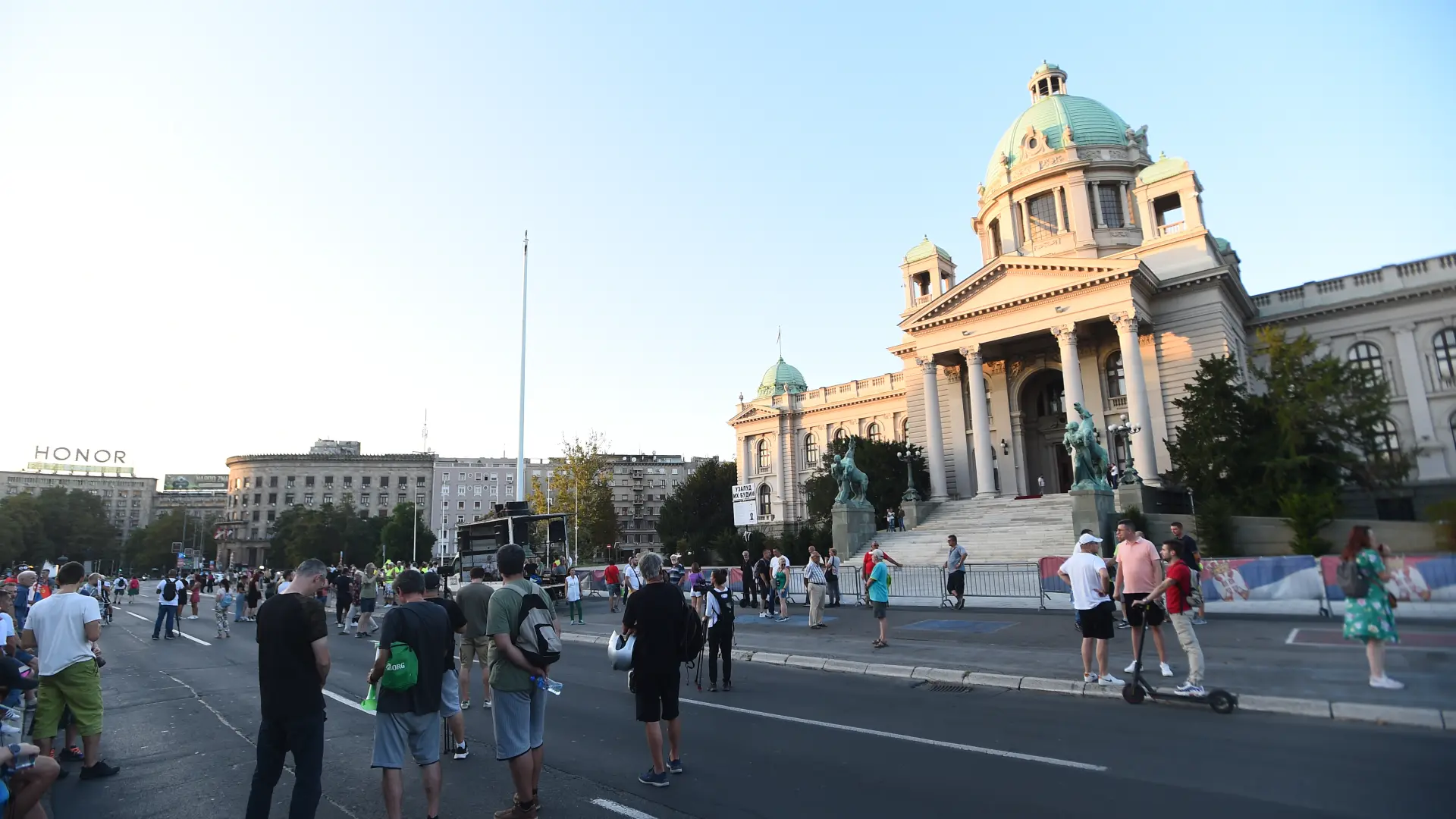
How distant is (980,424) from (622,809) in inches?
1509

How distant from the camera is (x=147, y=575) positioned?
106m

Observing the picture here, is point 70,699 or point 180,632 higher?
point 70,699

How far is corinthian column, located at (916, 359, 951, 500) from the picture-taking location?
42281 millimetres

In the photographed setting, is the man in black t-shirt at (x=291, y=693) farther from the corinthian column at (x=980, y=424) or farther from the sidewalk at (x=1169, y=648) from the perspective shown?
the corinthian column at (x=980, y=424)

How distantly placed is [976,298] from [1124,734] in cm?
3765

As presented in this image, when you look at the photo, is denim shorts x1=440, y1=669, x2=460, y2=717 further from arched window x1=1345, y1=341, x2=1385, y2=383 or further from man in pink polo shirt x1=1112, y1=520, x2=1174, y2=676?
arched window x1=1345, y1=341, x2=1385, y2=383

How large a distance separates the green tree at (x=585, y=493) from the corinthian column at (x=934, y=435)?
80.9 ft

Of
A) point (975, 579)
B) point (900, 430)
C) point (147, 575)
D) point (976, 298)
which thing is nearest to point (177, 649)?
point (975, 579)

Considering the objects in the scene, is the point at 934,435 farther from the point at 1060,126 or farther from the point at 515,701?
the point at 515,701

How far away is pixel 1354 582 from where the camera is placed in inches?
301

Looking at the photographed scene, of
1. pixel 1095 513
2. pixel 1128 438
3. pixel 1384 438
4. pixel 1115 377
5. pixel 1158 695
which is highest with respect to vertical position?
pixel 1115 377

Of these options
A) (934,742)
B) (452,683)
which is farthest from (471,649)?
(934,742)

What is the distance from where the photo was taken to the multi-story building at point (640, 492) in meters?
113

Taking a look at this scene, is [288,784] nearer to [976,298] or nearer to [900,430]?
[976,298]
